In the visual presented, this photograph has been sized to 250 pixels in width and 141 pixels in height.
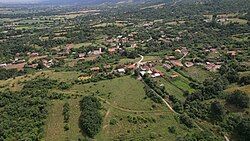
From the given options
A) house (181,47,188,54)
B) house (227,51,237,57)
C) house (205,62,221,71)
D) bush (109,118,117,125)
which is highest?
house (227,51,237,57)

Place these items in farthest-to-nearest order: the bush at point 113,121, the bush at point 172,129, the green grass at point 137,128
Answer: the bush at point 113,121, the bush at point 172,129, the green grass at point 137,128

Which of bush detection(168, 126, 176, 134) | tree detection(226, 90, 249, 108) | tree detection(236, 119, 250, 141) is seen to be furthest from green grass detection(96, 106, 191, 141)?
tree detection(226, 90, 249, 108)

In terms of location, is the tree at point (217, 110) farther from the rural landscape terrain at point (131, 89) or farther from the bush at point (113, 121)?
the bush at point (113, 121)

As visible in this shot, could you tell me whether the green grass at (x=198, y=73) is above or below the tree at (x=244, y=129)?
above

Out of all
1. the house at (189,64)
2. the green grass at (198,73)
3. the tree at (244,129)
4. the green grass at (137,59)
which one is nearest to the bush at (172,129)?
the tree at (244,129)

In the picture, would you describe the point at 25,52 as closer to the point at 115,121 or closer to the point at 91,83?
the point at 91,83

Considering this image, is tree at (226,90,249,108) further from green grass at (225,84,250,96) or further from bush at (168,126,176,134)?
bush at (168,126,176,134)

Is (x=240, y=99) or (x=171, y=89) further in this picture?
(x=171, y=89)

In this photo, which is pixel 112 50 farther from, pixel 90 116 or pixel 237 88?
pixel 90 116

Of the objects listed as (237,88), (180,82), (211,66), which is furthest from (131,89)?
(211,66)
